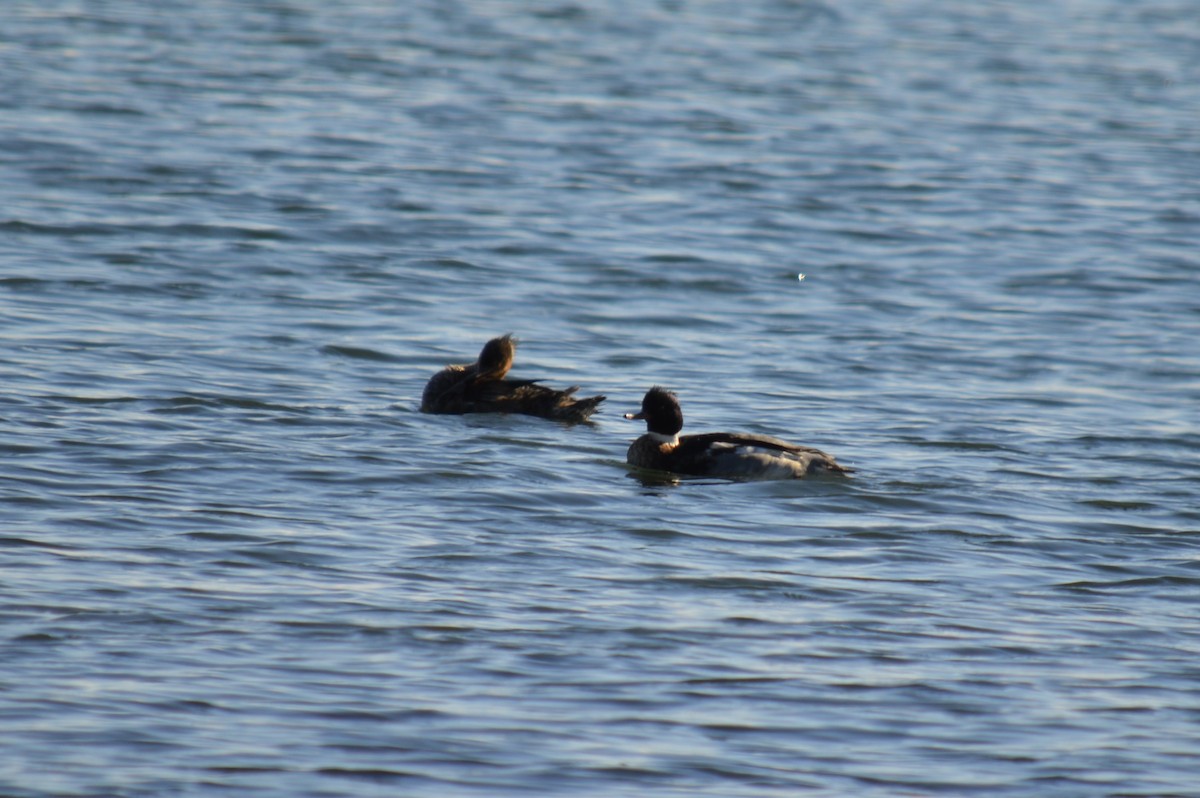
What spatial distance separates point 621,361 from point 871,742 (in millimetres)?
8543

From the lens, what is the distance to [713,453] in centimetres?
1198

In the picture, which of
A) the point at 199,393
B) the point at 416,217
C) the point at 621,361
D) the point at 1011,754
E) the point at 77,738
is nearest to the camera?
the point at 77,738

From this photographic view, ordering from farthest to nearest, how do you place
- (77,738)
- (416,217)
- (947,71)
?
(947,71) < (416,217) < (77,738)

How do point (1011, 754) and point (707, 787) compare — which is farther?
point (1011, 754)

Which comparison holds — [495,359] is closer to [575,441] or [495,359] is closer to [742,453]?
[575,441]

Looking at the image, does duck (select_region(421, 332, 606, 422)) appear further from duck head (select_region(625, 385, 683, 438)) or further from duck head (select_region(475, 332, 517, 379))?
duck head (select_region(625, 385, 683, 438))

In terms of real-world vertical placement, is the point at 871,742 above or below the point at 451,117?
below

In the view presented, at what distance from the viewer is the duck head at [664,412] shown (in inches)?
488

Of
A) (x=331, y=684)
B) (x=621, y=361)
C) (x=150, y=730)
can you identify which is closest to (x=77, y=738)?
(x=150, y=730)

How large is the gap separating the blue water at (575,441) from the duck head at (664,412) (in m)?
0.50

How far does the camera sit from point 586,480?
38.9ft

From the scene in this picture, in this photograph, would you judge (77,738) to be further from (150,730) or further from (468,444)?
(468,444)

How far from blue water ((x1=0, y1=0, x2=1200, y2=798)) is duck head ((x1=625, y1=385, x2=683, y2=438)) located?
503mm

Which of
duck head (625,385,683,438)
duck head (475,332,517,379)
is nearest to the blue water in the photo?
duck head (625,385,683,438)
